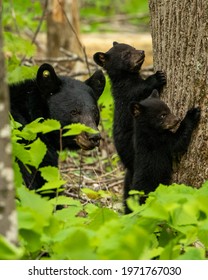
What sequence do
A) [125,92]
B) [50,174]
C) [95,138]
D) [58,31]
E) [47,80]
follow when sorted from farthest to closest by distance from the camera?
1. [58,31]
2. [125,92]
3. [47,80]
4. [95,138]
5. [50,174]

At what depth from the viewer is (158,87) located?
20.7 ft

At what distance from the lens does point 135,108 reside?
628cm

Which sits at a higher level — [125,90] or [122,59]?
[122,59]

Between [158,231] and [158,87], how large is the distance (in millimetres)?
1846

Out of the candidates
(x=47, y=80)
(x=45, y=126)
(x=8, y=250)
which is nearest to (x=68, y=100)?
(x=47, y=80)

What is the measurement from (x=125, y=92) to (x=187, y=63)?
1153 mm

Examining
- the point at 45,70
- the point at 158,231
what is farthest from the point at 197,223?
the point at 45,70

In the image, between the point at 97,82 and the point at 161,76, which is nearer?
the point at 161,76

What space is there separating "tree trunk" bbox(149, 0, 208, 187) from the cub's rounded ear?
26 cm

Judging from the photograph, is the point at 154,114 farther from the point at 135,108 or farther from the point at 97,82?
the point at 97,82

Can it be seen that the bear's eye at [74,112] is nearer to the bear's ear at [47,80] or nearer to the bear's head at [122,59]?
the bear's ear at [47,80]

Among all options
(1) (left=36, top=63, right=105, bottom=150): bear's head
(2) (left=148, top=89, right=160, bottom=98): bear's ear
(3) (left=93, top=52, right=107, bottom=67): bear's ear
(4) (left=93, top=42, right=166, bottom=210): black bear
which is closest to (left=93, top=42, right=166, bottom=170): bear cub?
(4) (left=93, top=42, right=166, bottom=210): black bear

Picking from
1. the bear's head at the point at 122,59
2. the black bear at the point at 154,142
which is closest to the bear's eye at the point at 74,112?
the black bear at the point at 154,142

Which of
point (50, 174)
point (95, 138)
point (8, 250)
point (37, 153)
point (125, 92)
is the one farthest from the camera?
point (125, 92)
